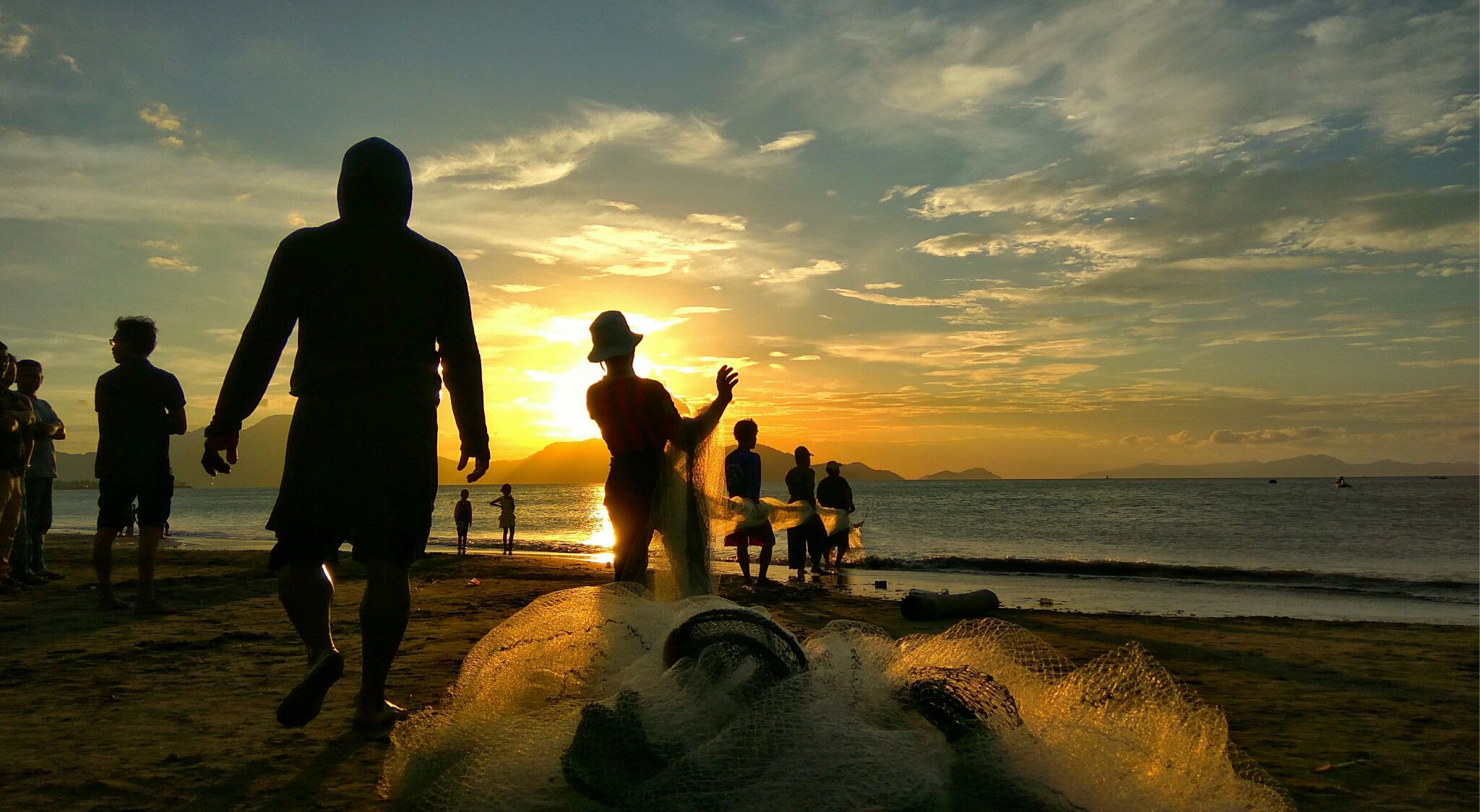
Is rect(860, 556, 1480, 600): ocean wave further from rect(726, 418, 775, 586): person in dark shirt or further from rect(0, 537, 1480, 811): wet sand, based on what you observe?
rect(726, 418, 775, 586): person in dark shirt

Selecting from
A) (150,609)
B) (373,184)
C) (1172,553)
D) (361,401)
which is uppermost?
(373,184)

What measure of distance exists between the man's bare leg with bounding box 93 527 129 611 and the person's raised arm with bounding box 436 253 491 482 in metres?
4.19

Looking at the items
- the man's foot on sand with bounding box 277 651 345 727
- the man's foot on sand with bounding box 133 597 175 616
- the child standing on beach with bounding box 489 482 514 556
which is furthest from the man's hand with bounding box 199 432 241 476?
the child standing on beach with bounding box 489 482 514 556

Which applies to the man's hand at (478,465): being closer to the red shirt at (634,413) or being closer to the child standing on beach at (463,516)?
the red shirt at (634,413)

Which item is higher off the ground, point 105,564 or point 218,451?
point 218,451

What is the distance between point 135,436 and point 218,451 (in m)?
3.55

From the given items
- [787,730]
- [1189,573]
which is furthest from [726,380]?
[1189,573]

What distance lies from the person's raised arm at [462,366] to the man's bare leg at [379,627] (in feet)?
1.51

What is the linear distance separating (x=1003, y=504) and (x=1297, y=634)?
55.2 metres

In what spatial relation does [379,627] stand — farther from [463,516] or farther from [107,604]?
[463,516]

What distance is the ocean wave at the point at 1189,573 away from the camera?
15.6 m

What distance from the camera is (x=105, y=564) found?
6.15 metres

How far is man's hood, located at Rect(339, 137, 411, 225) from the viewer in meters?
3.22

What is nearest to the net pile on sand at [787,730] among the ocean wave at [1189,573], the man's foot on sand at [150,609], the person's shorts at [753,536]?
the person's shorts at [753,536]
